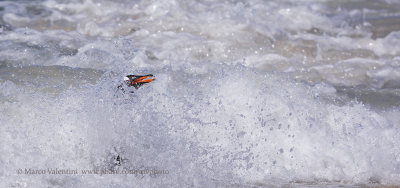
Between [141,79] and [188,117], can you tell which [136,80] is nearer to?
[141,79]

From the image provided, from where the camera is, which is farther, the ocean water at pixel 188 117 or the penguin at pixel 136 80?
the ocean water at pixel 188 117

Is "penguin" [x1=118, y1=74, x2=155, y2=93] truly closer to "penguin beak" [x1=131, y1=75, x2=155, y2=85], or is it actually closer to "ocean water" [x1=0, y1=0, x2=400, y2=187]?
"penguin beak" [x1=131, y1=75, x2=155, y2=85]

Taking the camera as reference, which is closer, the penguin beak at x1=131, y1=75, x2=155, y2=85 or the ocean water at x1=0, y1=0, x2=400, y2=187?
the penguin beak at x1=131, y1=75, x2=155, y2=85

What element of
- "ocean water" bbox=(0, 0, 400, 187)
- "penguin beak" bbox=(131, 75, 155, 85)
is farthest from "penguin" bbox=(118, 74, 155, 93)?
"ocean water" bbox=(0, 0, 400, 187)

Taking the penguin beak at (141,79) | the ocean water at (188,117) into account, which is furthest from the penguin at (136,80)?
the ocean water at (188,117)

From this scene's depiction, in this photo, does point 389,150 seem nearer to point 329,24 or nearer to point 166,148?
point 166,148

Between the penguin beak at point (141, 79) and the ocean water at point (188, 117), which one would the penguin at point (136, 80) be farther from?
the ocean water at point (188, 117)

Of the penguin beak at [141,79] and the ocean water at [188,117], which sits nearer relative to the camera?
the penguin beak at [141,79]

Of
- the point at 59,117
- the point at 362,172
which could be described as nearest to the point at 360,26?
the point at 362,172
